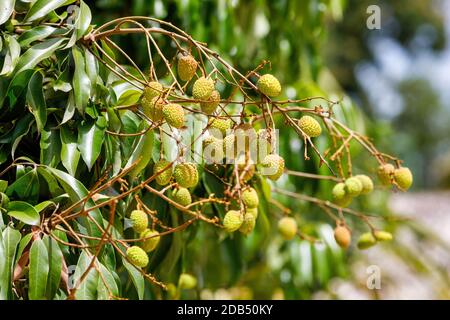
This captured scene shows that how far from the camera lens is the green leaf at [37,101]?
103 centimetres

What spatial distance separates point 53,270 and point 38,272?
0.06 ft

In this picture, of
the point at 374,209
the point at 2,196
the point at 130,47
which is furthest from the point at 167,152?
the point at 374,209

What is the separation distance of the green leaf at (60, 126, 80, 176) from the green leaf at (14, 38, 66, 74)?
0.11m

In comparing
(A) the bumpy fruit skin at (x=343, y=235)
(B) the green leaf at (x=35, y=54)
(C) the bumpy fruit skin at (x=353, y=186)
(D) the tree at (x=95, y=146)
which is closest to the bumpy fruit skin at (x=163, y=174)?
(D) the tree at (x=95, y=146)

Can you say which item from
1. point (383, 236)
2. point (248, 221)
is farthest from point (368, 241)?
point (248, 221)

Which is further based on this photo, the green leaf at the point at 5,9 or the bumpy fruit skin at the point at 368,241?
the bumpy fruit skin at the point at 368,241

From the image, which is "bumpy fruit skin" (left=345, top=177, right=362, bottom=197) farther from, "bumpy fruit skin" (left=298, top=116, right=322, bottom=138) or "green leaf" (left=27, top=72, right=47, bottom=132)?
"green leaf" (left=27, top=72, right=47, bottom=132)

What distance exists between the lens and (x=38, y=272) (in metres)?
0.92

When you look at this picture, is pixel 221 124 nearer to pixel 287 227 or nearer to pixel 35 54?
pixel 35 54

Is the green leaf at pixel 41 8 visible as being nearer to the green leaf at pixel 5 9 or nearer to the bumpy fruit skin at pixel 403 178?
the green leaf at pixel 5 9

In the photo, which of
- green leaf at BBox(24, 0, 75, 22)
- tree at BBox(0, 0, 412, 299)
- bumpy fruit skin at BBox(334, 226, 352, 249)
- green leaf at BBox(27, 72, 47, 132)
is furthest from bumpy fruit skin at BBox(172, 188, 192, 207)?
bumpy fruit skin at BBox(334, 226, 352, 249)

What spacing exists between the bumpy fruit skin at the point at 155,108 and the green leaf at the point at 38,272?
9.0 inches

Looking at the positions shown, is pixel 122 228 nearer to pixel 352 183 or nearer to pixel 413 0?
pixel 352 183

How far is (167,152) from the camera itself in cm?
112
